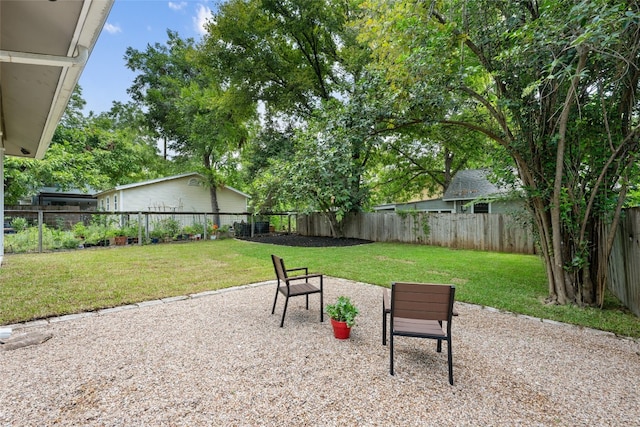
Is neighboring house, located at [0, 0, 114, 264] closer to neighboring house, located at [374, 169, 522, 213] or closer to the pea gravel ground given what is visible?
the pea gravel ground

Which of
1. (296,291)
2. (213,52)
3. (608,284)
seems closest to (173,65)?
(213,52)

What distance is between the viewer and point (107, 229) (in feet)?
41.9

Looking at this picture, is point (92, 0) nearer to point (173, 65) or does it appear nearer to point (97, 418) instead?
point (97, 418)

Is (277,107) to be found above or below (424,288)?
above

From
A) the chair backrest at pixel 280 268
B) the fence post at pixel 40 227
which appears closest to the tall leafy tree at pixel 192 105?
the fence post at pixel 40 227

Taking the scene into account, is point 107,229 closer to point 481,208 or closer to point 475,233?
point 475,233

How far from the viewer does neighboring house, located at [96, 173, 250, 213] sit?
16469 mm

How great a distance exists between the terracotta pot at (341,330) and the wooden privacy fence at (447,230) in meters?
7.37

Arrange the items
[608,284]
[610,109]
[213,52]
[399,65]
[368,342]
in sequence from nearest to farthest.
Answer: [368,342] → [610,109] → [399,65] → [608,284] → [213,52]

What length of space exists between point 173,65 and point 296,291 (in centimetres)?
2512

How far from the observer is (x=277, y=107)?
16.2 metres

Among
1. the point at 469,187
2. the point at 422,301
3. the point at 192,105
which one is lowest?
the point at 422,301

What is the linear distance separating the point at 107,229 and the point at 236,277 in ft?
31.4

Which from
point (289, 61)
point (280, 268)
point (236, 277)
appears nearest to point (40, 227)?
point (236, 277)
